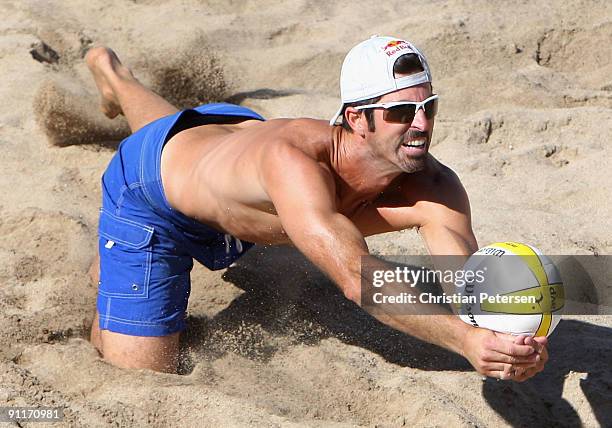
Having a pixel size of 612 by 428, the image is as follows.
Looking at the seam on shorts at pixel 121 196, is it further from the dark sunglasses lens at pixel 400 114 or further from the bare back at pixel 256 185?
the dark sunglasses lens at pixel 400 114

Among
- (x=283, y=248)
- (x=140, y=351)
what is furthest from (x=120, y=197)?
(x=283, y=248)

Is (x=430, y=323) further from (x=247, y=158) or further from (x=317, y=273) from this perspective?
(x=317, y=273)

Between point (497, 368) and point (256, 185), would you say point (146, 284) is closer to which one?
point (256, 185)

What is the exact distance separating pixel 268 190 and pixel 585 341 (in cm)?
151

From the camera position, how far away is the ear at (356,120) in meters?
3.34

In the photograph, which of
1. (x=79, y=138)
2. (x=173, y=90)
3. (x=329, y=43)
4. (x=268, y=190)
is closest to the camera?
(x=268, y=190)

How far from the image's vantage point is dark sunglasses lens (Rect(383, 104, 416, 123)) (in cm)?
324

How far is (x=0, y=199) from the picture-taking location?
461cm

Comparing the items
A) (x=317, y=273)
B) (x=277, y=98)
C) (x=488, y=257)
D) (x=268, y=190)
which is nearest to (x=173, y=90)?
(x=277, y=98)

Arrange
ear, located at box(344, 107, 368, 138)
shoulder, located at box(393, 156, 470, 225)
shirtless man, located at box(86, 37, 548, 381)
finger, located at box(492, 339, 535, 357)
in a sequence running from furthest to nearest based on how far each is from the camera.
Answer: shoulder, located at box(393, 156, 470, 225) < ear, located at box(344, 107, 368, 138) < shirtless man, located at box(86, 37, 548, 381) < finger, located at box(492, 339, 535, 357)

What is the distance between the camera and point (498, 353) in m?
2.71

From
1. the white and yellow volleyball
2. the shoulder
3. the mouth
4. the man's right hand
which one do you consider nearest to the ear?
the mouth

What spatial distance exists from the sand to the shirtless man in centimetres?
25

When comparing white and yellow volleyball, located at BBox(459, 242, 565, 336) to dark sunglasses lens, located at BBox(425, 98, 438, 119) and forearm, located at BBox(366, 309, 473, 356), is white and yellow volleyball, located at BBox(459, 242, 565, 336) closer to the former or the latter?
forearm, located at BBox(366, 309, 473, 356)
